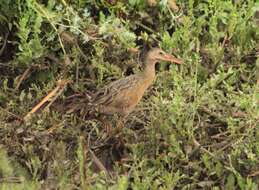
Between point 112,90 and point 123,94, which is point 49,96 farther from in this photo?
point 123,94

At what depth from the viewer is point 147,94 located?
6.70 metres

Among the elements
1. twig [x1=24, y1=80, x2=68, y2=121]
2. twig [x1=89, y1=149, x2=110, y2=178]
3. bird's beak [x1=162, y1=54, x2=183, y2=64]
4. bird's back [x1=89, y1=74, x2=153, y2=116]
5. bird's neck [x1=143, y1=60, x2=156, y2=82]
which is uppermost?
bird's beak [x1=162, y1=54, x2=183, y2=64]

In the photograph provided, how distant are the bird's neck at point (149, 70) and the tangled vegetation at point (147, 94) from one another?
148 millimetres

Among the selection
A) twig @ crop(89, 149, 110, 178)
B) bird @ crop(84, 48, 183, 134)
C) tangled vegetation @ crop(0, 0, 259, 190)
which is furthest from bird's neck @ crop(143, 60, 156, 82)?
twig @ crop(89, 149, 110, 178)

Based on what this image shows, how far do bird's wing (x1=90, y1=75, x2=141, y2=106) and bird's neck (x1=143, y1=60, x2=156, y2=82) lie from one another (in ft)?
0.22

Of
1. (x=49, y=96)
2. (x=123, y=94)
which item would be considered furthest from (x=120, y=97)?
(x=49, y=96)

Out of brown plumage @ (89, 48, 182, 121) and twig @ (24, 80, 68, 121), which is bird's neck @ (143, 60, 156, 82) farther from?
twig @ (24, 80, 68, 121)

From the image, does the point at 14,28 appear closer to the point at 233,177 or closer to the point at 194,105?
the point at 194,105

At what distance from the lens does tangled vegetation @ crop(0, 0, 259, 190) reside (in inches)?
230

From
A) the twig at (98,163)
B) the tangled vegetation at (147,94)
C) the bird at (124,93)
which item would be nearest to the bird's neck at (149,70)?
the bird at (124,93)

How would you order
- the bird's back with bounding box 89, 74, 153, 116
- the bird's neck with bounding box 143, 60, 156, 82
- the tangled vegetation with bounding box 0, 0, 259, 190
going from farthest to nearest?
1. the bird's neck with bounding box 143, 60, 156, 82
2. the bird's back with bounding box 89, 74, 153, 116
3. the tangled vegetation with bounding box 0, 0, 259, 190

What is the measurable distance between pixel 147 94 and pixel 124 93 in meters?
0.47

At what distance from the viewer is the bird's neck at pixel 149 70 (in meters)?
6.43

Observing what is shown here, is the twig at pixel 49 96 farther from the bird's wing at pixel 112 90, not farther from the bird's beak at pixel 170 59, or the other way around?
the bird's beak at pixel 170 59
